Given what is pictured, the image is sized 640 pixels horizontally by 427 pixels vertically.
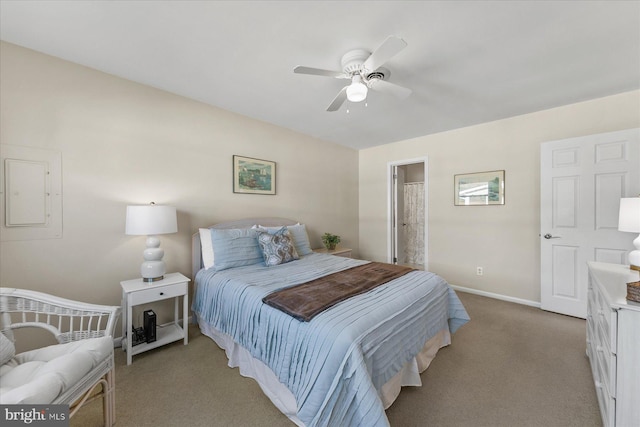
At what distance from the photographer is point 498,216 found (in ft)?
11.2

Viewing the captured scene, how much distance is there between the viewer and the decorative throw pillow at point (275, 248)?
103 inches

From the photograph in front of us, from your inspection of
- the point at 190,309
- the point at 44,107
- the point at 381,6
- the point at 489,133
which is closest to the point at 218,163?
the point at 44,107

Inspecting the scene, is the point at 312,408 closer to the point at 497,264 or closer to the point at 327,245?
the point at 327,245

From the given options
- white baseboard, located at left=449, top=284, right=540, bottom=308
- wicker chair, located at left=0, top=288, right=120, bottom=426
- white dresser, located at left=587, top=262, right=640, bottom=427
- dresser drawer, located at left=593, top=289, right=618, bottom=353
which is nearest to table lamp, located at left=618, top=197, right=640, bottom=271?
dresser drawer, located at left=593, top=289, right=618, bottom=353

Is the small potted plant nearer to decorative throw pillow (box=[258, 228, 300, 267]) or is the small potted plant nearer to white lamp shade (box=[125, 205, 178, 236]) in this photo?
decorative throw pillow (box=[258, 228, 300, 267])

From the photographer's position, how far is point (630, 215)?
1744 mm

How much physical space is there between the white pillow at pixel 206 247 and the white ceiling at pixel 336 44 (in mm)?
1486

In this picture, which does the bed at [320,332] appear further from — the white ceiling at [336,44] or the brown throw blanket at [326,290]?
the white ceiling at [336,44]

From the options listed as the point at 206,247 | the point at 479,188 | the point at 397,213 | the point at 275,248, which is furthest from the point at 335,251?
the point at 479,188

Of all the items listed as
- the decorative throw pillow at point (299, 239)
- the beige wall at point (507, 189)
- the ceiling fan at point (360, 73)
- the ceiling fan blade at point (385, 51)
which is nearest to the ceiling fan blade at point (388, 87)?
the ceiling fan at point (360, 73)

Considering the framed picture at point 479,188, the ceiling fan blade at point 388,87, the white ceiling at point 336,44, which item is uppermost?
the white ceiling at point 336,44

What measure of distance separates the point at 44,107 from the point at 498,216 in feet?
16.4

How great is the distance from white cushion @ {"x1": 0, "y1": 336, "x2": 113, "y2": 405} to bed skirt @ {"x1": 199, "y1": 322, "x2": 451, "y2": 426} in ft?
2.86

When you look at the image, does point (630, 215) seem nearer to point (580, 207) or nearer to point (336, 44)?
point (580, 207)
